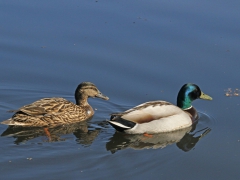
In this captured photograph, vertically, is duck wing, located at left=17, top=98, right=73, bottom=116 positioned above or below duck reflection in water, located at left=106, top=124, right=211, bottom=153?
above

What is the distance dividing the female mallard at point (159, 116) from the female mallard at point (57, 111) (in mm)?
831

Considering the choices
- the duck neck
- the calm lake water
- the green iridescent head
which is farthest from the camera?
the duck neck

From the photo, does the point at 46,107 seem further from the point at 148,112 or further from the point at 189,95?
the point at 189,95

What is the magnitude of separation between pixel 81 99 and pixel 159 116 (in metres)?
1.51

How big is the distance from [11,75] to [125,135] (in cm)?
267

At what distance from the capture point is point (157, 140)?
10164mm

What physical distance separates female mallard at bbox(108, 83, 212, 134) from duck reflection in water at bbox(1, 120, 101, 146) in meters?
0.47

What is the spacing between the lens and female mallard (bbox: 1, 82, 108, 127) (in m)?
10.4

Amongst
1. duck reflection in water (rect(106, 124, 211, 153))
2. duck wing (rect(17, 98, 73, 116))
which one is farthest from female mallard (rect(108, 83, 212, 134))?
duck wing (rect(17, 98, 73, 116))

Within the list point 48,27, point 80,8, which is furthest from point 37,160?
point 80,8

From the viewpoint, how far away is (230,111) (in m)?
10.9

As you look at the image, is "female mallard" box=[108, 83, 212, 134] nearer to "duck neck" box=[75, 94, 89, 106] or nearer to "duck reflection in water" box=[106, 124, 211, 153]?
"duck reflection in water" box=[106, 124, 211, 153]

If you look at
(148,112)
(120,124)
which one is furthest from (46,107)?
(148,112)

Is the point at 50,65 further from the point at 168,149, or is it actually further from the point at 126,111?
the point at 168,149
